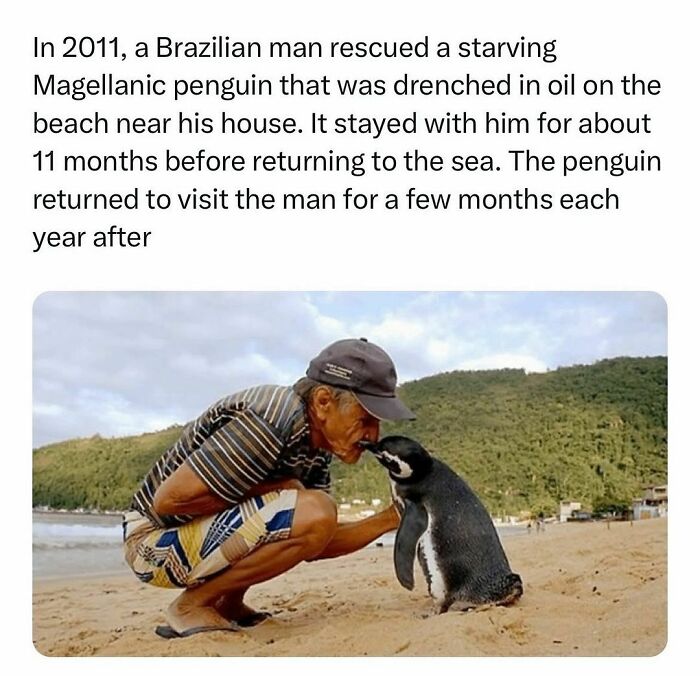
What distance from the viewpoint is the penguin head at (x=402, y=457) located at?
520cm

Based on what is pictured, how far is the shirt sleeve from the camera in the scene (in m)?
5.09

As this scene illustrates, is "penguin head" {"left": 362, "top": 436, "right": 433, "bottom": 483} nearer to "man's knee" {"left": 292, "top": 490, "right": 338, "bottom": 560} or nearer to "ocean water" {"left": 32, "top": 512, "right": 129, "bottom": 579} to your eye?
"man's knee" {"left": 292, "top": 490, "right": 338, "bottom": 560}

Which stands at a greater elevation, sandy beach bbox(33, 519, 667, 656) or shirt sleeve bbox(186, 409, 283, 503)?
shirt sleeve bbox(186, 409, 283, 503)

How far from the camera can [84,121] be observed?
533 centimetres

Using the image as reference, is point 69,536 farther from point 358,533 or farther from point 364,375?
point 364,375

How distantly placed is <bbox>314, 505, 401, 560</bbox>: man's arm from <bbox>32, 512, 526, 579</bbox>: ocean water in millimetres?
55

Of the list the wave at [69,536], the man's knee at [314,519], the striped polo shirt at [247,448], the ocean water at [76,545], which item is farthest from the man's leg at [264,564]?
the wave at [69,536]

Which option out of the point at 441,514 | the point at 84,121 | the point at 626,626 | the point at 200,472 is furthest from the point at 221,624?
the point at 84,121

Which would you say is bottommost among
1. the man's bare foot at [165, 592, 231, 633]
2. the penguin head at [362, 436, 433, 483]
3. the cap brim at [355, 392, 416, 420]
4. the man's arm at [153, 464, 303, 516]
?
the man's bare foot at [165, 592, 231, 633]

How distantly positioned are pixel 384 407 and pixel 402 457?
0.21m

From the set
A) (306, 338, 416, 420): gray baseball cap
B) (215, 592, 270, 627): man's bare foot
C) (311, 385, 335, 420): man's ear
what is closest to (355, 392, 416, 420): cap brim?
(306, 338, 416, 420): gray baseball cap

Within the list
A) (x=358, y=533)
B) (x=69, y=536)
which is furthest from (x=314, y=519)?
(x=69, y=536)

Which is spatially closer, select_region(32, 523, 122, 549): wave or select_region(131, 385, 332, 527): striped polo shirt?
select_region(131, 385, 332, 527): striped polo shirt

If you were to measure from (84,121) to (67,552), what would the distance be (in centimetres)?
169
